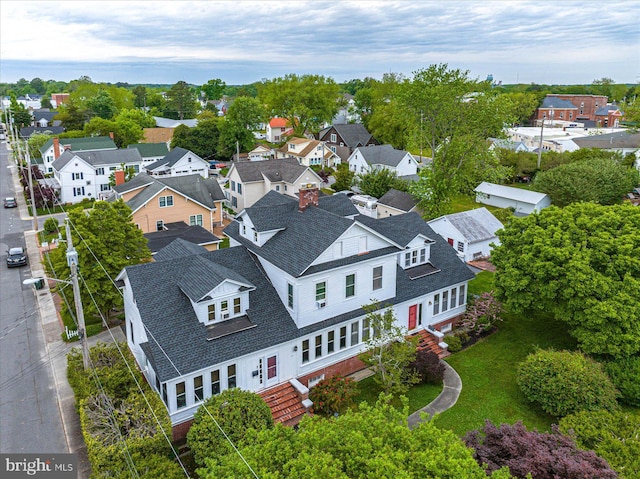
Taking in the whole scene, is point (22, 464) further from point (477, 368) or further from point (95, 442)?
point (477, 368)

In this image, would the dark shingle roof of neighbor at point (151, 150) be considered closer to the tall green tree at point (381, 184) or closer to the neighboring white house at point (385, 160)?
the neighboring white house at point (385, 160)

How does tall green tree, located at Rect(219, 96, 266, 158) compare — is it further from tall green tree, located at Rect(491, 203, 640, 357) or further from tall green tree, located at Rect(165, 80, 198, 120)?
tall green tree, located at Rect(491, 203, 640, 357)

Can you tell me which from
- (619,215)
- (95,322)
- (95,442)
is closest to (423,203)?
(619,215)

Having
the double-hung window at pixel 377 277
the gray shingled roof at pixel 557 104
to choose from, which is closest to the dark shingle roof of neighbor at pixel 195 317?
the double-hung window at pixel 377 277

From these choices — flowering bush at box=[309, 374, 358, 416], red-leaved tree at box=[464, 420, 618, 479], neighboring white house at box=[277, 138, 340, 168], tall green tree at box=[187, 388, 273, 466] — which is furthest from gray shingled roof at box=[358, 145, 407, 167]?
red-leaved tree at box=[464, 420, 618, 479]

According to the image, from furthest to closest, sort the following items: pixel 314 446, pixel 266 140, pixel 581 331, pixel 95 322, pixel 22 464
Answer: pixel 266 140, pixel 95 322, pixel 581 331, pixel 22 464, pixel 314 446

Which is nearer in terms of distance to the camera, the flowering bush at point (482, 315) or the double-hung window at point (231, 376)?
the double-hung window at point (231, 376)
